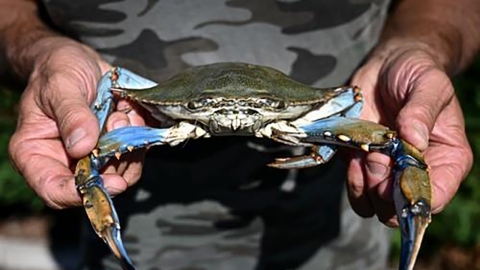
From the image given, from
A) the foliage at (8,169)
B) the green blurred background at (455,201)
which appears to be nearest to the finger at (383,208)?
the green blurred background at (455,201)

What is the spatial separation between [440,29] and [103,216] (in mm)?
926

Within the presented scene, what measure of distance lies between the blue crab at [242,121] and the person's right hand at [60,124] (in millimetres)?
35

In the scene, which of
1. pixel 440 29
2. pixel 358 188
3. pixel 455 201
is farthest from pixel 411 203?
pixel 455 201

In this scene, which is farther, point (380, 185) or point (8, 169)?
point (8, 169)

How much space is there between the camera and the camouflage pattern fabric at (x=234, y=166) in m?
2.20

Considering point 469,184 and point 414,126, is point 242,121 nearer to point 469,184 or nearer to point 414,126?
point 414,126

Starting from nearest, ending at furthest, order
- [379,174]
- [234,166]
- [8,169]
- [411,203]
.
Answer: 1. [411,203]
2. [379,174]
3. [234,166]
4. [8,169]

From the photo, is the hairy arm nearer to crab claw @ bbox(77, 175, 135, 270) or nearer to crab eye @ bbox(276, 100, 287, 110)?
crab eye @ bbox(276, 100, 287, 110)

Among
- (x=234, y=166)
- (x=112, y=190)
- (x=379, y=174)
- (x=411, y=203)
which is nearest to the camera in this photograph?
(x=411, y=203)

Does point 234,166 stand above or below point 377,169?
below

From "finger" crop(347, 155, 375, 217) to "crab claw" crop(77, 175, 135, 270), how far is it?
1.59 ft

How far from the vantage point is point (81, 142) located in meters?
1.89

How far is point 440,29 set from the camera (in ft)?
7.73

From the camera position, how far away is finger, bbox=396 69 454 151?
1890 millimetres
